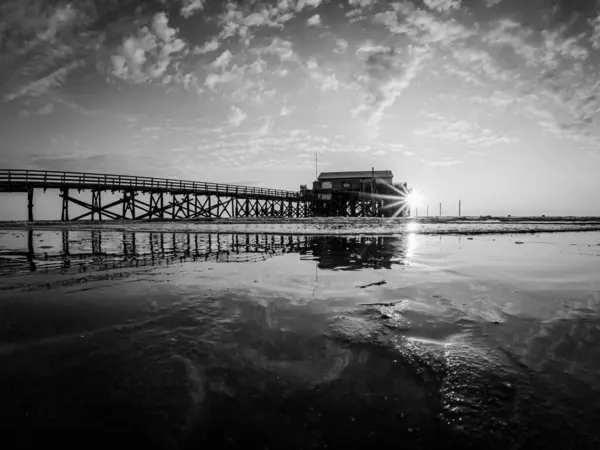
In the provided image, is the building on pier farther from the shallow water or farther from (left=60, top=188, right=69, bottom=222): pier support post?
the shallow water

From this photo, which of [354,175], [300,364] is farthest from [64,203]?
[354,175]

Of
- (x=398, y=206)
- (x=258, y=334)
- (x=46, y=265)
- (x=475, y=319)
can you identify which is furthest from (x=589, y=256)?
(x=398, y=206)

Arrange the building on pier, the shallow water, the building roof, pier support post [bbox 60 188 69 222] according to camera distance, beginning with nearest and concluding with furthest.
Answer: the shallow water, pier support post [bbox 60 188 69 222], the building on pier, the building roof

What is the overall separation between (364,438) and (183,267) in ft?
14.7

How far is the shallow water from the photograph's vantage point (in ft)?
4.19

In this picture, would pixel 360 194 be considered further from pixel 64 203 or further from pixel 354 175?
pixel 64 203

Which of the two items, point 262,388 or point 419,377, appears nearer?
point 262,388

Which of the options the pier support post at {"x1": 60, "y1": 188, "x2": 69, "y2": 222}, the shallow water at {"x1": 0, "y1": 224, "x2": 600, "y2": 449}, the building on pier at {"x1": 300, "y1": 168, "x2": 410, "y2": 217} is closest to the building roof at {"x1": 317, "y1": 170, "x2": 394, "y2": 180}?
the building on pier at {"x1": 300, "y1": 168, "x2": 410, "y2": 217}

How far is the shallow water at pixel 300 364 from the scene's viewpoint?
1.28 meters

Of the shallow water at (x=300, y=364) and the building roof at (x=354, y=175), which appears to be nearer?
the shallow water at (x=300, y=364)

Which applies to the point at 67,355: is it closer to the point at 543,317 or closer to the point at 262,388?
the point at 262,388

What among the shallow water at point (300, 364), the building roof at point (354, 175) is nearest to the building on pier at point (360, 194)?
the building roof at point (354, 175)

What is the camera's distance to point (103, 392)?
1.54m

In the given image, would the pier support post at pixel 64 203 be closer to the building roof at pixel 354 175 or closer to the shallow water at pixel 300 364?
the shallow water at pixel 300 364
